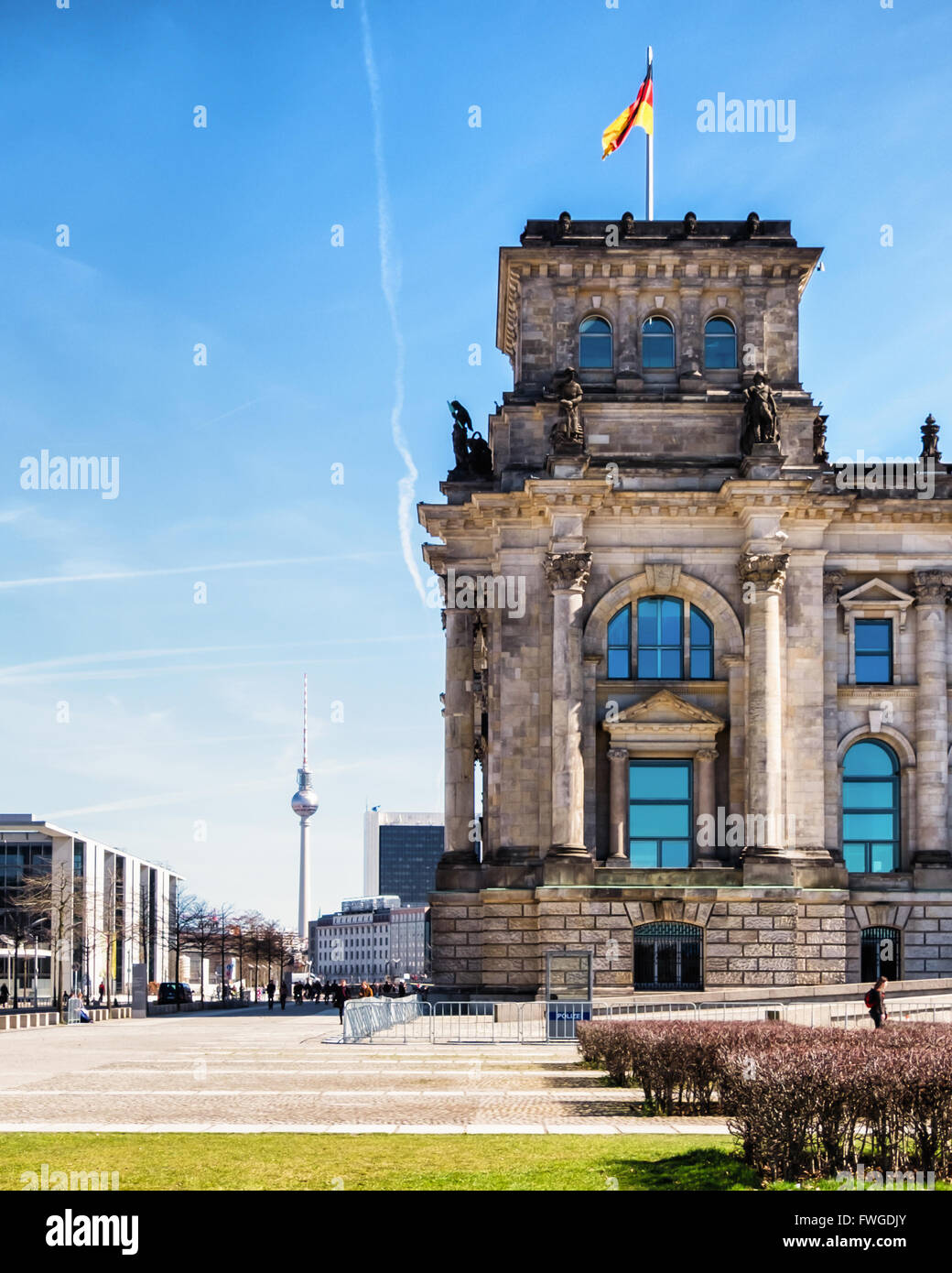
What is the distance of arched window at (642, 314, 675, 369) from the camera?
62.4 metres

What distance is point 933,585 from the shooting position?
61.1 metres

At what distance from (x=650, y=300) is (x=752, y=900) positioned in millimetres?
23133

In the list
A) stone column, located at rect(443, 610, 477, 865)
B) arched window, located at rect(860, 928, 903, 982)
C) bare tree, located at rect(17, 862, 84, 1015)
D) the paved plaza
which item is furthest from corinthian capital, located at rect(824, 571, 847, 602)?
bare tree, located at rect(17, 862, 84, 1015)

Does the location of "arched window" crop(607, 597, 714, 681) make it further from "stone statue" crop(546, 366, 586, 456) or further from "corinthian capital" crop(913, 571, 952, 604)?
"corinthian capital" crop(913, 571, 952, 604)

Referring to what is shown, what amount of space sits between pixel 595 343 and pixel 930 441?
1374 cm

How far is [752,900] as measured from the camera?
183 ft

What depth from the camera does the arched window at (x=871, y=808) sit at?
60.6 meters

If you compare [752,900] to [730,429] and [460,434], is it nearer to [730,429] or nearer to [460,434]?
[730,429]

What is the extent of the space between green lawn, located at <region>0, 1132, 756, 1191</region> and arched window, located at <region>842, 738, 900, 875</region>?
39953mm

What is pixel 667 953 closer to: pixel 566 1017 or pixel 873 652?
pixel 566 1017

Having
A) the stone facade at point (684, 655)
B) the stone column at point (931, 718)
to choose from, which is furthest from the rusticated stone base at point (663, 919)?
the stone column at point (931, 718)

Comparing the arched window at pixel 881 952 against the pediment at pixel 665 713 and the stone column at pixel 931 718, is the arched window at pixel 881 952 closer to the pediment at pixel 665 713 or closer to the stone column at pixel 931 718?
the stone column at pixel 931 718

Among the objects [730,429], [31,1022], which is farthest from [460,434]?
[31,1022]

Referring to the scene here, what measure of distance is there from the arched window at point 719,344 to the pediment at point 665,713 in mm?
13288
